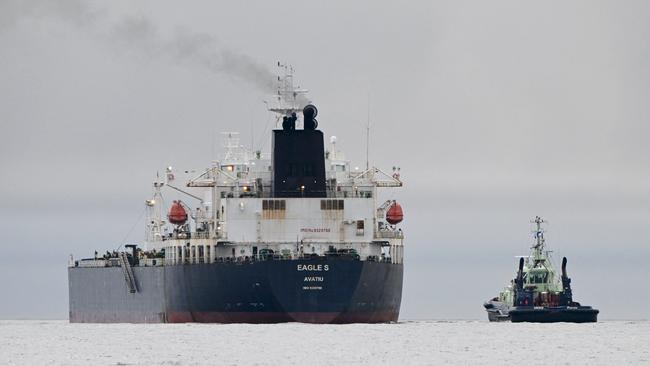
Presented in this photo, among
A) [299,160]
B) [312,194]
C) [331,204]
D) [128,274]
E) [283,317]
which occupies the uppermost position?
[299,160]

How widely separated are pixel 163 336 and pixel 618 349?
27.6 m

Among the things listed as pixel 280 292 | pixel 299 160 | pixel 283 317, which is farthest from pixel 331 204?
pixel 283 317

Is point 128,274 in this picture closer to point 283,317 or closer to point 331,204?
point 331,204

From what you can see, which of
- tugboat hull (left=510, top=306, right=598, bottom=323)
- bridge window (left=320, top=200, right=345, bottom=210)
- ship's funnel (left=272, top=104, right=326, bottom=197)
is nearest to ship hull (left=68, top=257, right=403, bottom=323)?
bridge window (left=320, top=200, right=345, bottom=210)

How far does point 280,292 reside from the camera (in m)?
138

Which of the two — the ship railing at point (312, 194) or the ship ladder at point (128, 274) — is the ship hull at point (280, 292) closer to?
the ship railing at point (312, 194)

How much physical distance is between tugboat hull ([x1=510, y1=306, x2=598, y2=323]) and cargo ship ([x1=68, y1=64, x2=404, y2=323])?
37.6 ft

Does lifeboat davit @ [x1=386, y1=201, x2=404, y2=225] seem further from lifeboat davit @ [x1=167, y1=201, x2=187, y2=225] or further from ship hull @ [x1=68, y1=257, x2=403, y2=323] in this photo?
lifeboat davit @ [x1=167, y1=201, x2=187, y2=225]

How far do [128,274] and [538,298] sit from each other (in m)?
31.5

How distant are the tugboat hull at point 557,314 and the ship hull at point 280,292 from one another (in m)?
11.2

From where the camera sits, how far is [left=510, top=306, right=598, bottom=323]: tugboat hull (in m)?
158

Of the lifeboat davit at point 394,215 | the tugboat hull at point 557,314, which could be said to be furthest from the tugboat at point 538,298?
the lifeboat davit at point 394,215

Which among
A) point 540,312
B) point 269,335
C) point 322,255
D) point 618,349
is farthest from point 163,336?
point 540,312

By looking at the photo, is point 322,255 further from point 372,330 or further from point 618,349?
point 618,349
